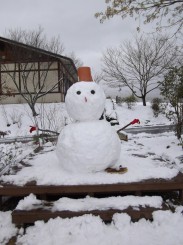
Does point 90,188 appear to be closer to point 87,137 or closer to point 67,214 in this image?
point 67,214

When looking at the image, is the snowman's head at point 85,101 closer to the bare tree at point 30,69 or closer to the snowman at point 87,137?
the snowman at point 87,137

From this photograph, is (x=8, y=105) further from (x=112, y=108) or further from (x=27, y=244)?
(x=27, y=244)

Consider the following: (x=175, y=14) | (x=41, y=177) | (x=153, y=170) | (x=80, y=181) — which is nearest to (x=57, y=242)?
(x=80, y=181)

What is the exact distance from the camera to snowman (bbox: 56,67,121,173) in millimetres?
3387

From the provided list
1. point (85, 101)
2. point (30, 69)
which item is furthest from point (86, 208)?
point (30, 69)

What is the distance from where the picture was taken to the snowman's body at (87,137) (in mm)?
3387

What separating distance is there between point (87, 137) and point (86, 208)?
94cm

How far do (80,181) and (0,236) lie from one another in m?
1.09

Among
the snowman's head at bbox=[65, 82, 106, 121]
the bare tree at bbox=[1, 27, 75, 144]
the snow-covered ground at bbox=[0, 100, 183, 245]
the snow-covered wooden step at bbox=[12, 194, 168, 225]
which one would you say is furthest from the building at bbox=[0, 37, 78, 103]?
the snow-covered wooden step at bbox=[12, 194, 168, 225]

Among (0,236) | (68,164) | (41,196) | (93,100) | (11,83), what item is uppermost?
(11,83)

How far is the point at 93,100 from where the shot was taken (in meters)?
3.54

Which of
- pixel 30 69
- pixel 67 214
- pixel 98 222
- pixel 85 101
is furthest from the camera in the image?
pixel 30 69

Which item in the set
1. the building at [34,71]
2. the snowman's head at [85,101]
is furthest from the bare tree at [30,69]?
the snowman's head at [85,101]

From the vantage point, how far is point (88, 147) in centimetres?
337
